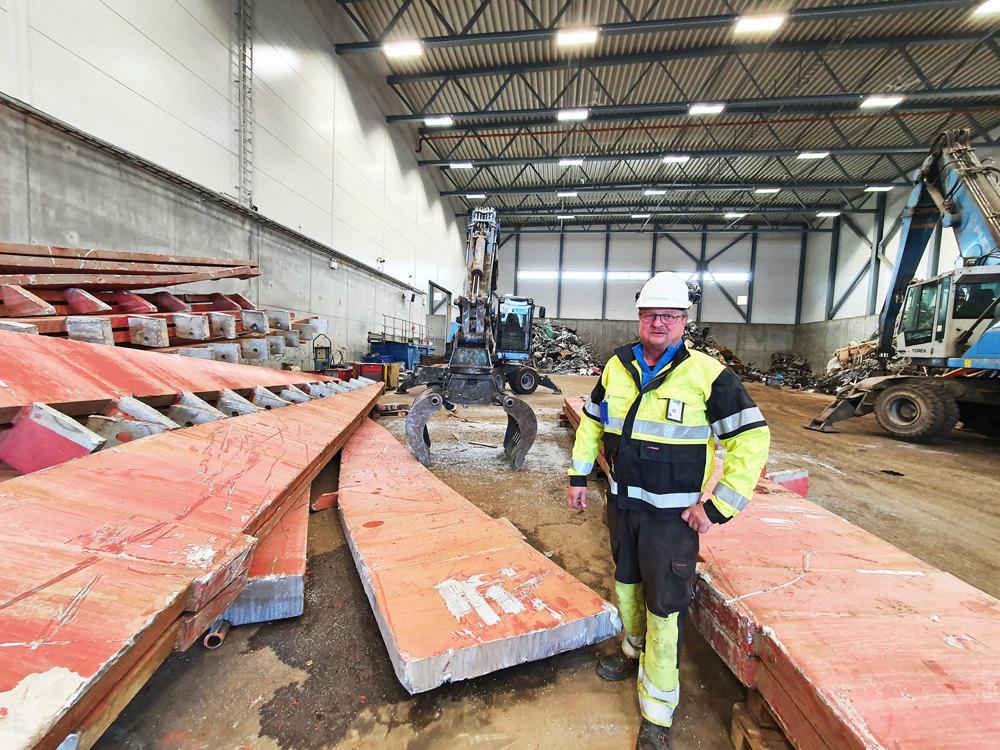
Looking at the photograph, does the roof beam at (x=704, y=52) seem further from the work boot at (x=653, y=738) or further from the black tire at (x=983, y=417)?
the work boot at (x=653, y=738)

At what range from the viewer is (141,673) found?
0.92 metres

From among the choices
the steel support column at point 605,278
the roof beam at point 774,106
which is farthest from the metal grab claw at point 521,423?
the steel support column at point 605,278

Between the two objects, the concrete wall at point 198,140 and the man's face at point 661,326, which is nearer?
the man's face at point 661,326

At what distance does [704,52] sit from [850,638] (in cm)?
1242

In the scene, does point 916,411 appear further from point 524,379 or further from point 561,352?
point 561,352

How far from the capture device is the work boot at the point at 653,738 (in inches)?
52.4

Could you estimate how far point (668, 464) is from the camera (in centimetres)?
143

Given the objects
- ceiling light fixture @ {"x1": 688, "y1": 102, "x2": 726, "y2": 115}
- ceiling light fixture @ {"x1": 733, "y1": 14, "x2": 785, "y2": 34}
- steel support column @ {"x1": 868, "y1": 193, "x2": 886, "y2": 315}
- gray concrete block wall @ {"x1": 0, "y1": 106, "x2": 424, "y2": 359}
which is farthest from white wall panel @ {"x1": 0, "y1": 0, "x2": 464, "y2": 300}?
steel support column @ {"x1": 868, "y1": 193, "x2": 886, "y2": 315}

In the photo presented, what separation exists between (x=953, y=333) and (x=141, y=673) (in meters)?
9.46

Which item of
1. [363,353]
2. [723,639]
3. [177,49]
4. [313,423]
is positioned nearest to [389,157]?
[363,353]

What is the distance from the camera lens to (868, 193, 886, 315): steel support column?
587 inches

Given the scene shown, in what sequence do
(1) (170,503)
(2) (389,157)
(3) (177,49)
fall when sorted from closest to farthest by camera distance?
(1) (170,503), (3) (177,49), (2) (389,157)

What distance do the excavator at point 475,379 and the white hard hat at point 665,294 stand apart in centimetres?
249

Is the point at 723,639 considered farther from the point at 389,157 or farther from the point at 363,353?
the point at 389,157
